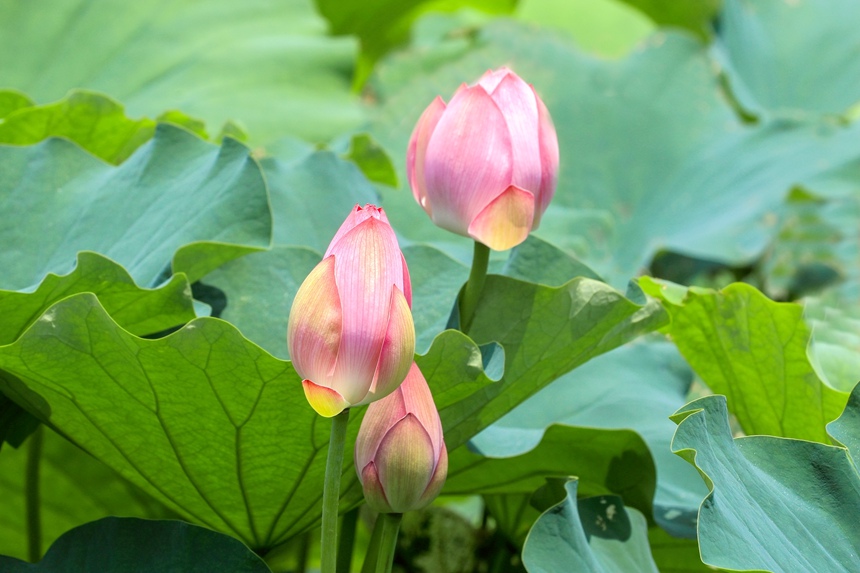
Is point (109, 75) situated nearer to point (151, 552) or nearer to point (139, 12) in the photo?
point (139, 12)

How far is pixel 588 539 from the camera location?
62cm

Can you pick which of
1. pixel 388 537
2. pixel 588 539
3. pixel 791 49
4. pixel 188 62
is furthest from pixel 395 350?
pixel 791 49

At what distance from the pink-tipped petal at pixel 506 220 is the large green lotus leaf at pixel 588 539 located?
0.17 meters

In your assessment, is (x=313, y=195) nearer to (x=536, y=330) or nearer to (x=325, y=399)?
(x=536, y=330)

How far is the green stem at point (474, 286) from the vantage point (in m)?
0.63

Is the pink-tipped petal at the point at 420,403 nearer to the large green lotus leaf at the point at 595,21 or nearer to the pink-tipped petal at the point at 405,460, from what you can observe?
the pink-tipped petal at the point at 405,460

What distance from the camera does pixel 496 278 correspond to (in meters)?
0.67

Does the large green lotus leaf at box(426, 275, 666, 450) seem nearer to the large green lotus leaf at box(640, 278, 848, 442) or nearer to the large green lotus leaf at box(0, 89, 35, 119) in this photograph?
the large green lotus leaf at box(640, 278, 848, 442)

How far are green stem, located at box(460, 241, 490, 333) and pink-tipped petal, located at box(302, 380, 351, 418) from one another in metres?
0.20

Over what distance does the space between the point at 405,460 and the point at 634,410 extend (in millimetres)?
409

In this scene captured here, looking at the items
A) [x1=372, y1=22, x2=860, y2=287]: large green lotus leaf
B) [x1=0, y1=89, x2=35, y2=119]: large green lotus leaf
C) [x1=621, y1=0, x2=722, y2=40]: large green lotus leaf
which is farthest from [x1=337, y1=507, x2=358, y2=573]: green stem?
[x1=621, y1=0, x2=722, y2=40]: large green lotus leaf

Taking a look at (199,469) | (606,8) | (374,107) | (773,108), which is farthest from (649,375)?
(606,8)

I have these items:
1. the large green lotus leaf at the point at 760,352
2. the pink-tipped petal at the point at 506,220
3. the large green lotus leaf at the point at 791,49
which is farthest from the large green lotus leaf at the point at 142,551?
the large green lotus leaf at the point at 791,49

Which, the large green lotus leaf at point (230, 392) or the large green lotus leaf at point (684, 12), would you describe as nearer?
the large green lotus leaf at point (230, 392)
